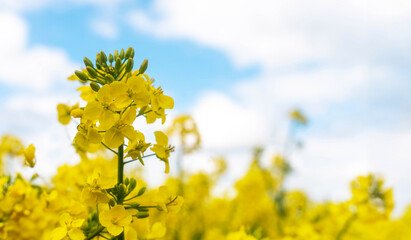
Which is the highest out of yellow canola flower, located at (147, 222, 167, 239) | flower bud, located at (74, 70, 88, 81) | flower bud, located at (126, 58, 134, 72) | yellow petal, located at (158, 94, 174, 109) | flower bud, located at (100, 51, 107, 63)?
flower bud, located at (100, 51, 107, 63)

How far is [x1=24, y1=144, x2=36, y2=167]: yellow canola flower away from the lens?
6.85 ft

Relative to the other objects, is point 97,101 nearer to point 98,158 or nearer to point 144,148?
point 144,148

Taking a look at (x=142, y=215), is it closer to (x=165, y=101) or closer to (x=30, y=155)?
(x=165, y=101)

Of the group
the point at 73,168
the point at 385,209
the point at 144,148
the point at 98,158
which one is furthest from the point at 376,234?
the point at 144,148

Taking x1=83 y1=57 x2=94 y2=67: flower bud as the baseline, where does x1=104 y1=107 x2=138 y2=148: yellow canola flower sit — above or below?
below

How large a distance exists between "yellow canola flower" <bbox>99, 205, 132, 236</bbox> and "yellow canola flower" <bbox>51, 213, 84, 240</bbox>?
0.51 ft

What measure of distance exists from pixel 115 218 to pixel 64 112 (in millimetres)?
684

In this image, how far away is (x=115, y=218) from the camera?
1528 millimetres

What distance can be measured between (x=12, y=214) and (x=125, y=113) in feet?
3.27

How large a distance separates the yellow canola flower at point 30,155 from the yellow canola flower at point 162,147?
0.76m

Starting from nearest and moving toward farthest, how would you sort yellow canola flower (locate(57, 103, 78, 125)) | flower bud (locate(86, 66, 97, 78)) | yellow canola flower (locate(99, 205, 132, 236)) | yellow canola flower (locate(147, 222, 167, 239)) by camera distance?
yellow canola flower (locate(99, 205, 132, 236)) → flower bud (locate(86, 66, 97, 78)) → yellow canola flower (locate(147, 222, 167, 239)) → yellow canola flower (locate(57, 103, 78, 125))

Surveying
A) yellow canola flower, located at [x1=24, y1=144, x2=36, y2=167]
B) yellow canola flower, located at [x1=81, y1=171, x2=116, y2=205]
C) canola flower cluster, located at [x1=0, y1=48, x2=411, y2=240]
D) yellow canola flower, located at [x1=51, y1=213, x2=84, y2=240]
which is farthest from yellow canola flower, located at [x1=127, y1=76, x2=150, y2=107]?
yellow canola flower, located at [x1=24, y1=144, x2=36, y2=167]

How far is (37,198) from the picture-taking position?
2.33 metres

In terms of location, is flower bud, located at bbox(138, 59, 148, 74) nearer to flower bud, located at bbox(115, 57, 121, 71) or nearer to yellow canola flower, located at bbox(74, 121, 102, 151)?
flower bud, located at bbox(115, 57, 121, 71)
